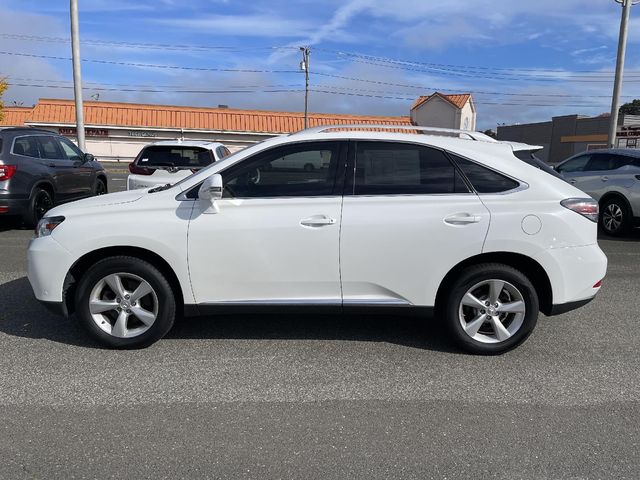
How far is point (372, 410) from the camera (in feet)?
11.2

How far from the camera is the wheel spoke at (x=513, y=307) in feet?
13.5

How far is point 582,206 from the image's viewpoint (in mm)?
4113

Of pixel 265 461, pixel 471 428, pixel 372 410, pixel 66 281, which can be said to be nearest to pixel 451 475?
pixel 471 428

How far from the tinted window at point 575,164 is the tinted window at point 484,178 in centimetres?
751

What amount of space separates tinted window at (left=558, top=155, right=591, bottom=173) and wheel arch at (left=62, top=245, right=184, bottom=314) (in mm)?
9081

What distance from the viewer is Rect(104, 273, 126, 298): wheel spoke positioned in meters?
4.13

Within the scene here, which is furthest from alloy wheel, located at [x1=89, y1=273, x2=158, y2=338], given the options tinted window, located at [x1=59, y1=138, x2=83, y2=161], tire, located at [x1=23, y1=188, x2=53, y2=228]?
tinted window, located at [x1=59, y1=138, x2=83, y2=161]

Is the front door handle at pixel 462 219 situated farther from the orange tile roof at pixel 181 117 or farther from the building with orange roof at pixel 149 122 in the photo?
the orange tile roof at pixel 181 117

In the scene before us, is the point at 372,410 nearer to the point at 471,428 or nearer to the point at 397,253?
the point at 471,428

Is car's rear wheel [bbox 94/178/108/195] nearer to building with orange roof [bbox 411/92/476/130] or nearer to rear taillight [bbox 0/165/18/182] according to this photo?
rear taillight [bbox 0/165/18/182]

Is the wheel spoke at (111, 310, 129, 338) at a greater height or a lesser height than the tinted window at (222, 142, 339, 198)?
lesser

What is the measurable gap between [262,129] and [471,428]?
44633 mm

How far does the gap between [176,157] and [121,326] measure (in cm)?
496

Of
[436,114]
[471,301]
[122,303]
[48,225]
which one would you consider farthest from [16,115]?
[471,301]
